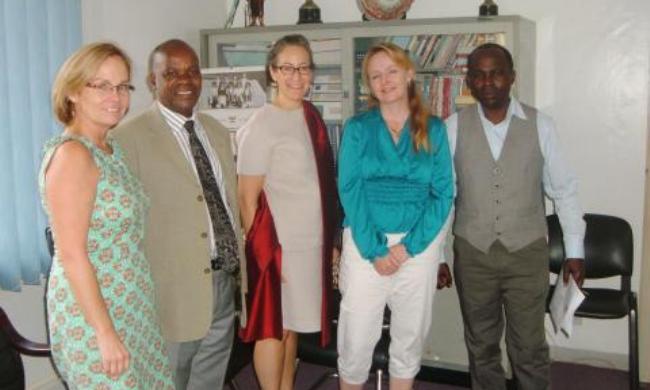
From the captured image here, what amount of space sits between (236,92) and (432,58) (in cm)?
109

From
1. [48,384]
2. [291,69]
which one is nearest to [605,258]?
[291,69]

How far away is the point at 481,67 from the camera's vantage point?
232cm

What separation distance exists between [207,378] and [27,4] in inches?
64.6

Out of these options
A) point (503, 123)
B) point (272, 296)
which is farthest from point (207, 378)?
point (503, 123)

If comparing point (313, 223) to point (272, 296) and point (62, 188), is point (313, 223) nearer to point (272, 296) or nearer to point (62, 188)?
point (272, 296)

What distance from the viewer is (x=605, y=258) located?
2994 millimetres

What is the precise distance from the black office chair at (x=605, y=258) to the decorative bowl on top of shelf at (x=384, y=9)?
1.33 m

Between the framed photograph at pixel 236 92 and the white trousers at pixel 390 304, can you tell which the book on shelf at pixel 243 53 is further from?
the white trousers at pixel 390 304

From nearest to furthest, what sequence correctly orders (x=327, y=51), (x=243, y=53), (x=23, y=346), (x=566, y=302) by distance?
1. (x=23, y=346)
2. (x=566, y=302)
3. (x=327, y=51)
4. (x=243, y=53)

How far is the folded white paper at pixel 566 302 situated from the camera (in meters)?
2.42

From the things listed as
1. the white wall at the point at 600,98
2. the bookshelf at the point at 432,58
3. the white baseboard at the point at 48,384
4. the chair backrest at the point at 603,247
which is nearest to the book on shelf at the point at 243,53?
the bookshelf at the point at 432,58

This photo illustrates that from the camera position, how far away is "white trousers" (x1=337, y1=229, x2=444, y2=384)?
7.18 feet

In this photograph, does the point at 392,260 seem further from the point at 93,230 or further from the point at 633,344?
the point at 633,344

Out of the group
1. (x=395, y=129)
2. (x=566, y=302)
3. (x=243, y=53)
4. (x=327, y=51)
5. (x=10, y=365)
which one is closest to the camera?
(x=10, y=365)
